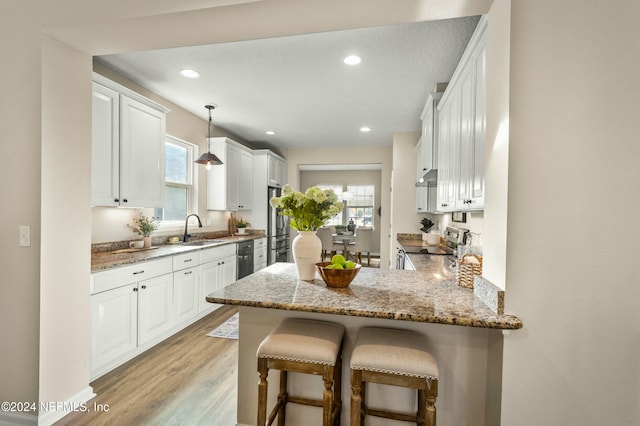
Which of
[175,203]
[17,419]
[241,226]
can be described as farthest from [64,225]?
[241,226]

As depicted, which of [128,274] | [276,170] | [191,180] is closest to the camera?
[128,274]

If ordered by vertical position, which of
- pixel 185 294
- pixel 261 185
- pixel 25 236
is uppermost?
pixel 261 185

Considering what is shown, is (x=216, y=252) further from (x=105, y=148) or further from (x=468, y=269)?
(x=468, y=269)

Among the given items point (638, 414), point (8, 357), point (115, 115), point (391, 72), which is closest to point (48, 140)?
point (115, 115)

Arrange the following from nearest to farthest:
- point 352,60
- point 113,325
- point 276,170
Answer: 1. point 113,325
2. point 352,60
3. point 276,170

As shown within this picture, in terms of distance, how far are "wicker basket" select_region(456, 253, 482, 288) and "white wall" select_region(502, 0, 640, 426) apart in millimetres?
337

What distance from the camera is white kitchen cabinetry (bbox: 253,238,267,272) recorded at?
5020mm

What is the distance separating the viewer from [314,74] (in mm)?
3004

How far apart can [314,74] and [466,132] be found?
66.5 inches

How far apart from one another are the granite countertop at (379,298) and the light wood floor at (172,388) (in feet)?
3.21

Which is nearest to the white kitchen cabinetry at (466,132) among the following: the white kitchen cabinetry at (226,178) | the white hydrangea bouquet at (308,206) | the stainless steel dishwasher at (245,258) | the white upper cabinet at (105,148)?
the white hydrangea bouquet at (308,206)

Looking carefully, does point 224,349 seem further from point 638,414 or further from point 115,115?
point 638,414

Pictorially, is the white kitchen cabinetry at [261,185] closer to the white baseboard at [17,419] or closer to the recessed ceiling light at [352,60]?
the recessed ceiling light at [352,60]

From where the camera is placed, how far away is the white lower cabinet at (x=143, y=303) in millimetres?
2262
